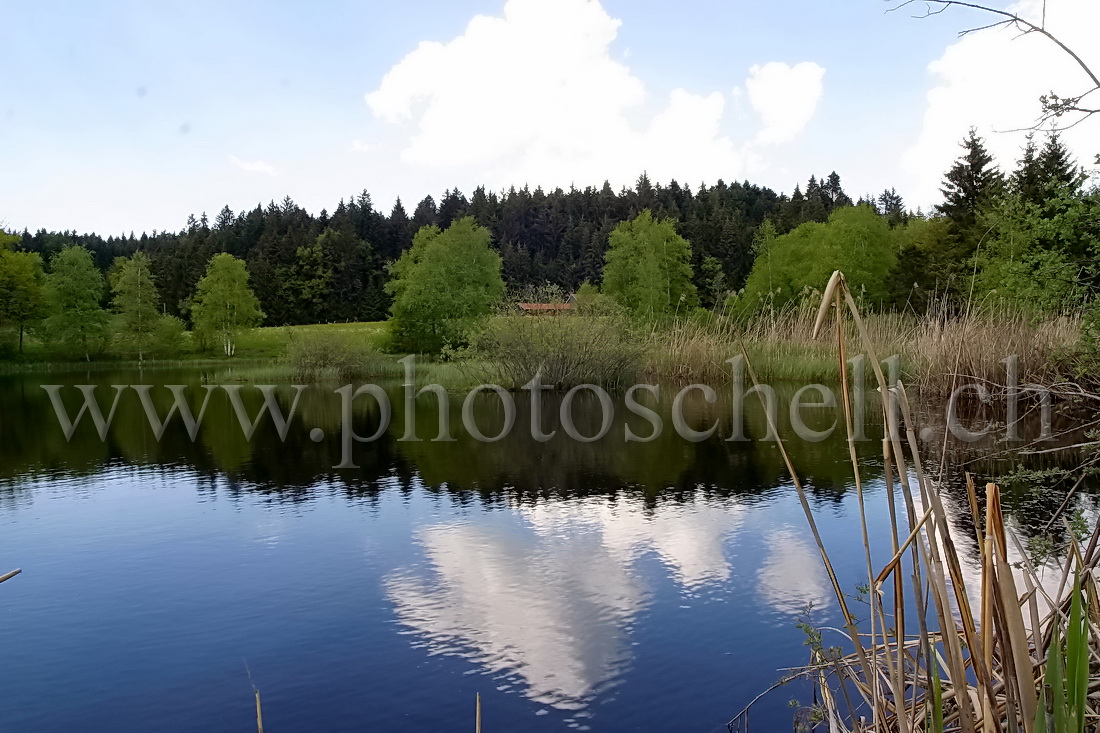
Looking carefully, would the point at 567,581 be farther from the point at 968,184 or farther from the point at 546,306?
the point at 968,184

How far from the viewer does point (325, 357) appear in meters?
24.8

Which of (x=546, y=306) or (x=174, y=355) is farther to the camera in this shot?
(x=174, y=355)

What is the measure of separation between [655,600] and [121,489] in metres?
6.11

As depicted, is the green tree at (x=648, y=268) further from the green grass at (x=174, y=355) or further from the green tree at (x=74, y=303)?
the green tree at (x=74, y=303)

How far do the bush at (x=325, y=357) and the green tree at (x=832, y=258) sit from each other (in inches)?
706

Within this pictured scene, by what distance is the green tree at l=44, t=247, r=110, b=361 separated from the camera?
4119cm

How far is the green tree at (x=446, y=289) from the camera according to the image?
3612 centimetres

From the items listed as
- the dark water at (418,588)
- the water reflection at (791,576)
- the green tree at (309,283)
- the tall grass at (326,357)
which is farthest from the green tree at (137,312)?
the water reflection at (791,576)

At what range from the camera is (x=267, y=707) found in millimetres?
3783

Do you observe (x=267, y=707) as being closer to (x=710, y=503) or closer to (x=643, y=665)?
(x=643, y=665)

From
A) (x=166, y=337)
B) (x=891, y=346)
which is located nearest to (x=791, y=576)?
(x=891, y=346)

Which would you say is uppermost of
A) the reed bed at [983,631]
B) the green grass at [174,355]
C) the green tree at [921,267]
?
the green tree at [921,267]

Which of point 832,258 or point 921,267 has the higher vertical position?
point 832,258

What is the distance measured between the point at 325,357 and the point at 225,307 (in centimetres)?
2452
